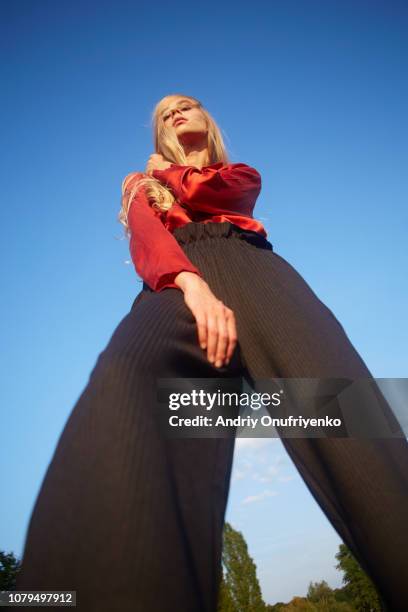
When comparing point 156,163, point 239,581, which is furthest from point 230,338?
point 239,581

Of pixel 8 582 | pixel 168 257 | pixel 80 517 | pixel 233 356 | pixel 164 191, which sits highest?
pixel 8 582

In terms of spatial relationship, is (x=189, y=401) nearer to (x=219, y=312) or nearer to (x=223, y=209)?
(x=219, y=312)

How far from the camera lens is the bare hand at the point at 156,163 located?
2446 millimetres

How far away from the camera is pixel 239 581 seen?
3469cm

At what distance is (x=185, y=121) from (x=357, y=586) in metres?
49.9

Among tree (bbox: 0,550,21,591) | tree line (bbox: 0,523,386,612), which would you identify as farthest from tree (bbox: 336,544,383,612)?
tree (bbox: 0,550,21,591)

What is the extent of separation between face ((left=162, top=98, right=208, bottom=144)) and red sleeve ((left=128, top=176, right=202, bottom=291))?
2.81ft

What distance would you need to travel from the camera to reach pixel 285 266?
1.95 m

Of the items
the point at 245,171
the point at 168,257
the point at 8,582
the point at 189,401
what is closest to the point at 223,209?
the point at 245,171

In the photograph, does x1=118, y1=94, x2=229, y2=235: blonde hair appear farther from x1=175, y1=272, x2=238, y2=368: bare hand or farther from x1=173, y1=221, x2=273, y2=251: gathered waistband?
x1=175, y1=272, x2=238, y2=368: bare hand

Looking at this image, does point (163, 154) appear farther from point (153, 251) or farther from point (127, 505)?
point (127, 505)

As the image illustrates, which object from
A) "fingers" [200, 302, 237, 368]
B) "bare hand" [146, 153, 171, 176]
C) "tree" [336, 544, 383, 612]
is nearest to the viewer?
"fingers" [200, 302, 237, 368]

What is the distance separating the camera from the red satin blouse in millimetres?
1779

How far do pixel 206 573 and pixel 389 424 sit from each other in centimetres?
79
